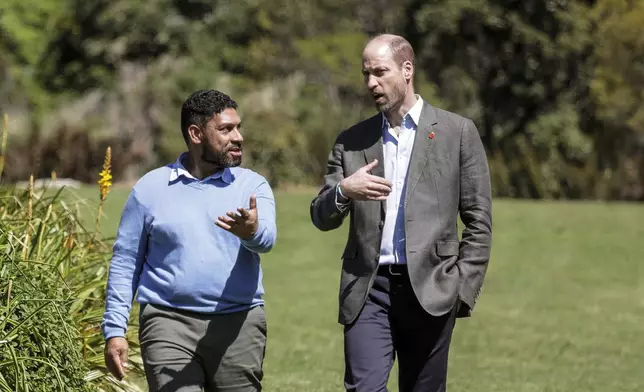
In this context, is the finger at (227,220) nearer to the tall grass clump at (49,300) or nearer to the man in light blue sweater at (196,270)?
the man in light blue sweater at (196,270)

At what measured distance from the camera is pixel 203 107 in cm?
581

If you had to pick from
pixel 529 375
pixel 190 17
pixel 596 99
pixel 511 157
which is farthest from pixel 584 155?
pixel 529 375

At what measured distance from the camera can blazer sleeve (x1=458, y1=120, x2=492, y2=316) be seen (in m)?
6.17

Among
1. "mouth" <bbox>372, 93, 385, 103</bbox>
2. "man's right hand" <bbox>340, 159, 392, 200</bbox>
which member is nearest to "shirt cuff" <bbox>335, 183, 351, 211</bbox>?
"man's right hand" <bbox>340, 159, 392, 200</bbox>

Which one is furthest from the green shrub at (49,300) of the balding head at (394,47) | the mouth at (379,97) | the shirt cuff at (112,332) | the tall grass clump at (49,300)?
the balding head at (394,47)

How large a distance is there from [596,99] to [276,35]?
9.56 metres

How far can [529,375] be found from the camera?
10.9m

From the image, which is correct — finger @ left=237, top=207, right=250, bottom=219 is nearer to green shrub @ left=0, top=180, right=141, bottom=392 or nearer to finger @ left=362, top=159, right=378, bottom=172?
finger @ left=362, top=159, right=378, bottom=172

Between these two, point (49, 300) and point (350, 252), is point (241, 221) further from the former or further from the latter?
point (49, 300)

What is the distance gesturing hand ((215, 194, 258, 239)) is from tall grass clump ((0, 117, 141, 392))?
1311 millimetres

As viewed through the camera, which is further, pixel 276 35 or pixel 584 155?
pixel 276 35

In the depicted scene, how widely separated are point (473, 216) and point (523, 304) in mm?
8711

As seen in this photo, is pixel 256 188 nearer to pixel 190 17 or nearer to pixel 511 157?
pixel 511 157

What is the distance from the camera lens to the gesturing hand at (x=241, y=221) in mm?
5324
